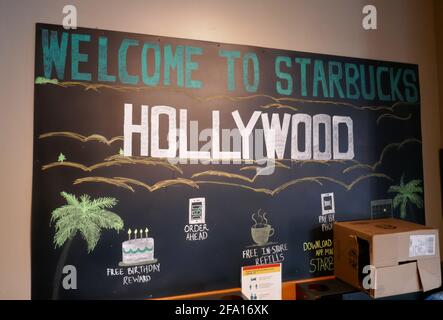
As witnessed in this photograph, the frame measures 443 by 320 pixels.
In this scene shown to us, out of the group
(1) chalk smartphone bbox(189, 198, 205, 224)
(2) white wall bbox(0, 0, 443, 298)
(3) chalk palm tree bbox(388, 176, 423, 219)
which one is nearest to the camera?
(2) white wall bbox(0, 0, 443, 298)

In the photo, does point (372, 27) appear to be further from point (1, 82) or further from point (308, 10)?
point (1, 82)

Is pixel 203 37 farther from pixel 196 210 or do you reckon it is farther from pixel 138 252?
pixel 138 252

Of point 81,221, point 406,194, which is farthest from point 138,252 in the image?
point 406,194

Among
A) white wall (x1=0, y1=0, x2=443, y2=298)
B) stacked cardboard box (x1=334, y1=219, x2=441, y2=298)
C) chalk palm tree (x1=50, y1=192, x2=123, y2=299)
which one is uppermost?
white wall (x1=0, y1=0, x2=443, y2=298)

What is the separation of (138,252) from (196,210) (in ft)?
1.09

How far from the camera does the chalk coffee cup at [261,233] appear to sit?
55.1 inches

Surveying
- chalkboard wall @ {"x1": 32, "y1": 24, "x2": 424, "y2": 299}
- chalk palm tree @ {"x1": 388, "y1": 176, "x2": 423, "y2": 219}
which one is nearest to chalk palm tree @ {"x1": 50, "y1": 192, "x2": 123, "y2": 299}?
chalkboard wall @ {"x1": 32, "y1": 24, "x2": 424, "y2": 299}

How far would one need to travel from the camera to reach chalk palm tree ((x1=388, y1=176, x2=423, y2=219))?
1620 mm

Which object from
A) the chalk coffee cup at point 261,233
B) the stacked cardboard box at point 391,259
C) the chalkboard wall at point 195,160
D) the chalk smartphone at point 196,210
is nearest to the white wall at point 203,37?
the chalkboard wall at point 195,160

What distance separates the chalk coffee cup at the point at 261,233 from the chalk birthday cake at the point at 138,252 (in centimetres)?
51

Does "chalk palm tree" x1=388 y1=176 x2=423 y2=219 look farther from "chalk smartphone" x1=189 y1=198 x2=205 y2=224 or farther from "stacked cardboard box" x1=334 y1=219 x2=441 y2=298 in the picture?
"chalk smartphone" x1=189 y1=198 x2=205 y2=224

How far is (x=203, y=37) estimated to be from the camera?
1.38 metres

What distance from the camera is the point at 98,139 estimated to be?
124 centimetres

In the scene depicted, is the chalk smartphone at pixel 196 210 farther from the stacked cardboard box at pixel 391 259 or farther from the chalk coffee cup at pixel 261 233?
the stacked cardboard box at pixel 391 259
